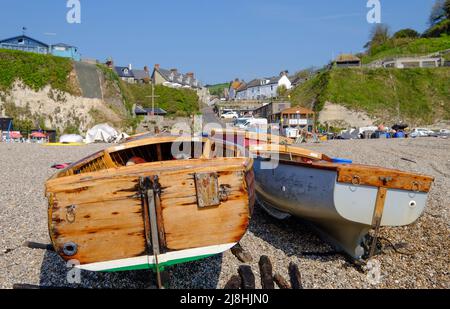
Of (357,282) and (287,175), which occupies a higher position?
(287,175)

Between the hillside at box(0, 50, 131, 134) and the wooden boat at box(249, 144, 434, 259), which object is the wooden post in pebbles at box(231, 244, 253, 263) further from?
the hillside at box(0, 50, 131, 134)

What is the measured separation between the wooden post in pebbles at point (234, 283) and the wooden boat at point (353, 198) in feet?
6.33

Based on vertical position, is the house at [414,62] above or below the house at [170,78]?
above

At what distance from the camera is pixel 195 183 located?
4383mm

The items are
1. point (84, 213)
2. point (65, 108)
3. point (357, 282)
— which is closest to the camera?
point (84, 213)

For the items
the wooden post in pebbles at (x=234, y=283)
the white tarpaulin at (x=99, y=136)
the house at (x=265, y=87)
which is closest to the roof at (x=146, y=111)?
the white tarpaulin at (x=99, y=136)

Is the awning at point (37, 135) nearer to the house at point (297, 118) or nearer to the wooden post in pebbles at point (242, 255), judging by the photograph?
the house at point (297, 118)

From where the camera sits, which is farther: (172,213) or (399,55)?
(399,55)

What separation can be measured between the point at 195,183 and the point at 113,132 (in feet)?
110

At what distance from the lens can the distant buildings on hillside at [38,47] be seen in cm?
5412

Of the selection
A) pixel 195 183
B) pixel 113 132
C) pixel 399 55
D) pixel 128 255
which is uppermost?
pixel 399 55

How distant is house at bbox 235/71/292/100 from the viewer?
94625 mm

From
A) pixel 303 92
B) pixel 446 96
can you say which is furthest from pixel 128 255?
pixel 303 92

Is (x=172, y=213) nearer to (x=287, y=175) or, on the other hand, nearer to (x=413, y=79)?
(x=287, y=175)
